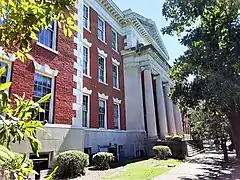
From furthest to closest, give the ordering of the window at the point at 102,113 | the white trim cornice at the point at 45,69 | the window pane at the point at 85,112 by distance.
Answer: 1. the window at the point at 102,113
2. the window pane at the point at 85,112
3. the white trim cornice at the point at 45,69

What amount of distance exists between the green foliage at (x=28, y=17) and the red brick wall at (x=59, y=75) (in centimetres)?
811

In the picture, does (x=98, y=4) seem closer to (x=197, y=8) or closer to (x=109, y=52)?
(x=109, y=52)

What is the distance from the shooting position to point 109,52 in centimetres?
1961

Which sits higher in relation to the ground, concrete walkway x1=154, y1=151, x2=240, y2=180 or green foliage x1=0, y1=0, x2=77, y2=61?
green foliage x1=0, y1=0, x2=77, y2=61

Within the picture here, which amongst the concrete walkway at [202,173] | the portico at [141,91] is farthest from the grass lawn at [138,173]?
the portico at [141,91]

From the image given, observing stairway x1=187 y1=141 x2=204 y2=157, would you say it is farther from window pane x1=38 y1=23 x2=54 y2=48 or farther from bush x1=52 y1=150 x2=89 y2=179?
window pane x1=38 y1=23 x2=54 y2=48

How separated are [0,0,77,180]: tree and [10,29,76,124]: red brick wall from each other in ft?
26.8

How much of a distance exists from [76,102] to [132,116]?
28.7 ft

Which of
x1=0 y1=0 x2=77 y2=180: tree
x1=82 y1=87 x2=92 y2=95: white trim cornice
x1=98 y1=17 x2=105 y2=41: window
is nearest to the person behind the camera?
x1=0 y1=0 x2=77 y2=180: tree

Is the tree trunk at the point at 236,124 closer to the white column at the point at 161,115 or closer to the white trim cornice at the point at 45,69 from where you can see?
the white column at the point at 161,115

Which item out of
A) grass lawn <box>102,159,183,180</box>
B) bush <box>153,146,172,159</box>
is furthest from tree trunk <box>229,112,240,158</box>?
bush <box>153,146,172,159</box>

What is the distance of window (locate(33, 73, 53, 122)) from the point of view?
10836 millimetres

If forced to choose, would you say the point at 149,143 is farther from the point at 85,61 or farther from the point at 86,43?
the point at 86,43

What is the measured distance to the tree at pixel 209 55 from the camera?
36.4 ft
